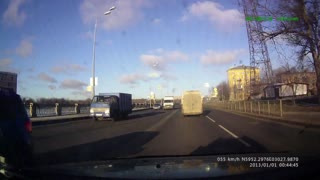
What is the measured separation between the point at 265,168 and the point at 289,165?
15.5 inches

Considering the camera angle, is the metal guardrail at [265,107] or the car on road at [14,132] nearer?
the car on road at [14,132]

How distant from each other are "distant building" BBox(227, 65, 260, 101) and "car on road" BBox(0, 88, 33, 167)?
7407 cm

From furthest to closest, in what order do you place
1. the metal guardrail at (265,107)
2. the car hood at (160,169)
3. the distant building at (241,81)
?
the distant building at (241,81)
the metal guardrail at (265,107)
the car hood at (160,169)

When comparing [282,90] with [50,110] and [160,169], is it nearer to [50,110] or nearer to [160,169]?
[50,110]

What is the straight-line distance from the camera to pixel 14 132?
844 centimetres

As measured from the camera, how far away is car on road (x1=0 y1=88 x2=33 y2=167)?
8.04m

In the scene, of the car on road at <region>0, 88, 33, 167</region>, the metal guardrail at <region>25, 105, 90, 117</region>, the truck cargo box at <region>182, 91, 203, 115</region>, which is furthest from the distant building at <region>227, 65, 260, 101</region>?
the car on road at <region>0, 88, 33, 167</region>

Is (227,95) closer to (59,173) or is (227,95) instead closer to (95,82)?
(95,82)

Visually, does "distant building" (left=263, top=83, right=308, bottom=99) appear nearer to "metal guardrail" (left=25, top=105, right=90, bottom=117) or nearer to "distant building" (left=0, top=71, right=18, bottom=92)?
"metal guardrail" (left=25, top=105, right=90, bottom=117)

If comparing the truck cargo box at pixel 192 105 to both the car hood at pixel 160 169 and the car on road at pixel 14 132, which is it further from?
the car hood at pixel 160 169

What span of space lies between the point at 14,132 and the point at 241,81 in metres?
112

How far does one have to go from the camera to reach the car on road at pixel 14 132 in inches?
316

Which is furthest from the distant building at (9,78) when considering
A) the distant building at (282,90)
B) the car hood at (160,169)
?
the distant building at (282,90)

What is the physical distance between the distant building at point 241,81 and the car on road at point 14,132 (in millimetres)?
74071
